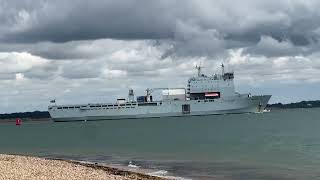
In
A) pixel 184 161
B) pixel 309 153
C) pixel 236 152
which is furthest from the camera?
pixel 236 152

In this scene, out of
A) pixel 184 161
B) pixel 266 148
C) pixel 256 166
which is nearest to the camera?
pixel 256 166

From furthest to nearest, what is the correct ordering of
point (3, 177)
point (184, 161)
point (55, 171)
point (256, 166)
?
point (184, 161), point (256, 166), point (55, 171), point (3, 177)

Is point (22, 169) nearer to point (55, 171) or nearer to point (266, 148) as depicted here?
point (55, 171)

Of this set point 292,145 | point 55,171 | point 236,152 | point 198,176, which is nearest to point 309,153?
point 236,152

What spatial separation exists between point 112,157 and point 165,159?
20.4 ft

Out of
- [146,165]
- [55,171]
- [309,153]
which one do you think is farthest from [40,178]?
[309,153]

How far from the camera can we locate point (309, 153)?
57031 millimetres

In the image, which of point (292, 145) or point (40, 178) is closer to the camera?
point (40, 178)

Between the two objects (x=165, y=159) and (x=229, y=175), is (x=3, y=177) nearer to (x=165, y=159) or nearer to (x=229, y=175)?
(x=229, y=175)

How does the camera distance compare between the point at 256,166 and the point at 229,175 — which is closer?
the point at 229,175

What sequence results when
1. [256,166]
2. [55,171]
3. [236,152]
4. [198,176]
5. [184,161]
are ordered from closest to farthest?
[55,171]
[198,176]
[256,166]
[184,161]
[236,152]

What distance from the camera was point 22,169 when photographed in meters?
32.6

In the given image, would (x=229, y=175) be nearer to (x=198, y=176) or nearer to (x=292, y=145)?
(x=198, y=176)

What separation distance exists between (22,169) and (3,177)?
4.75 m
